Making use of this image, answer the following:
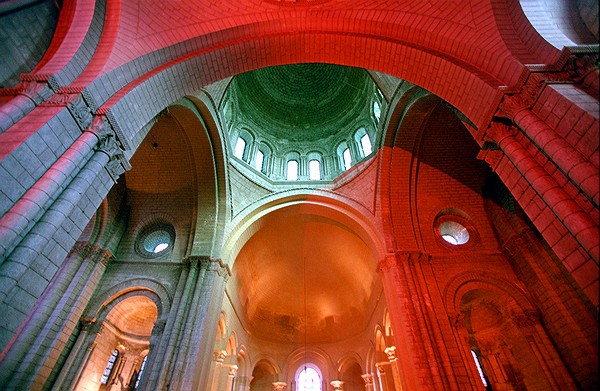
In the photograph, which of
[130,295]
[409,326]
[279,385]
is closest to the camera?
[409,326]

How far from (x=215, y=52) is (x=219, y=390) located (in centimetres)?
1162

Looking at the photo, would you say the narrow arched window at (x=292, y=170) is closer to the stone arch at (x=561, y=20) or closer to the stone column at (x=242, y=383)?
the stone column at (x=242, y=383)

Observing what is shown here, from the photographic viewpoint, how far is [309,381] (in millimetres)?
16625

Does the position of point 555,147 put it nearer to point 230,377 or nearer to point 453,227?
point 453,227

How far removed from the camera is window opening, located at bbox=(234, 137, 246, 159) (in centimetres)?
1360

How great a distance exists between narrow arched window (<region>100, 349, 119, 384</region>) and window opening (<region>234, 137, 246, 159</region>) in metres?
8.60

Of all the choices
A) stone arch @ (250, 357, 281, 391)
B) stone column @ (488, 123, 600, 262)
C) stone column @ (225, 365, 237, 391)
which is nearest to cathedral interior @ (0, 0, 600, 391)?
stone column @ (488, 123, 600, 262)

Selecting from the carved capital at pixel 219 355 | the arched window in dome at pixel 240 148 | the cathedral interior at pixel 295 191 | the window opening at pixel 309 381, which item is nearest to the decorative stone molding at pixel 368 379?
the cathedral interior at pixel 295 191

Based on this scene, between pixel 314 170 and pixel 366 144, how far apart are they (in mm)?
2851

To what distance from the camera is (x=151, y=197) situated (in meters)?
11.4

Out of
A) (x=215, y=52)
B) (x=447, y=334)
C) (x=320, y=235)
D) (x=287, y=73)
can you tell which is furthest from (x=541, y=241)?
(x=287, y=73)

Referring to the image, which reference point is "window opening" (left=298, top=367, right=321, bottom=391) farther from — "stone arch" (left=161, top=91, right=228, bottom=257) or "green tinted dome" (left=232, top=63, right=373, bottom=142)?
"green tinted dome" (left=232, top=63, right=373, bottom=142)

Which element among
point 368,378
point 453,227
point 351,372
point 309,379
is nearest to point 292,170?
point 453,227

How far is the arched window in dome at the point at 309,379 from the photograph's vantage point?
53.6 feet
